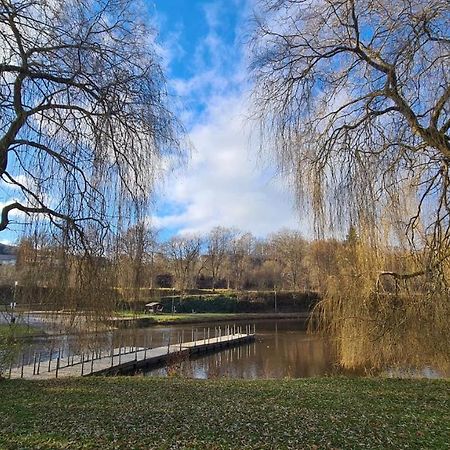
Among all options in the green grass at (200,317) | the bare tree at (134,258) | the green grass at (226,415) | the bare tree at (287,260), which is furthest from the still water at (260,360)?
the bare tree at (287,260)

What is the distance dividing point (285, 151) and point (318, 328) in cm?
504

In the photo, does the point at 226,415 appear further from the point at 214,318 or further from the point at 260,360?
the point at 214,318

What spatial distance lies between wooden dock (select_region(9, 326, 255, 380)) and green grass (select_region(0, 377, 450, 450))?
2.77 metres

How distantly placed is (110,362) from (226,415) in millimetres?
11153

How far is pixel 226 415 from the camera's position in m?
5.54

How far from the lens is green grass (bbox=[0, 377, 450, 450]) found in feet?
14.3

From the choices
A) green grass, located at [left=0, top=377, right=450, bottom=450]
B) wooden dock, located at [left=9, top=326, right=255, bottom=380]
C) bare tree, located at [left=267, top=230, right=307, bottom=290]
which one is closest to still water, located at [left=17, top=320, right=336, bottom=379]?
wooden dock, located at [left=9, top=326, right=255, bottom=380]

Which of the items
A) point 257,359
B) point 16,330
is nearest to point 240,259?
point 257,359

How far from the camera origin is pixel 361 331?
8812 mm

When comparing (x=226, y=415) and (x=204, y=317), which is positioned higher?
(x=226, y=415)

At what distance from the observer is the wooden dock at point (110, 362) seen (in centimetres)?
1277

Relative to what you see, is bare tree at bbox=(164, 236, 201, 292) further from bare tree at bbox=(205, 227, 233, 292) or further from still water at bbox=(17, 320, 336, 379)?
still water at bbox=(17, 320, 336, 379)

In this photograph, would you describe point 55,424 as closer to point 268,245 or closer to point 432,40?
point 432,40

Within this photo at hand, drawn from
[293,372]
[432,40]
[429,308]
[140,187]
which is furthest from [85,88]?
[293,372]
